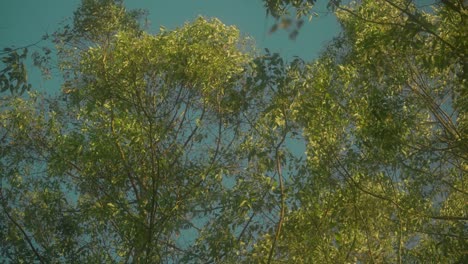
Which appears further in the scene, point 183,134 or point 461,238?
point 183,134

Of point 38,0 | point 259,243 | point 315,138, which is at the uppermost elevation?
point 38,0

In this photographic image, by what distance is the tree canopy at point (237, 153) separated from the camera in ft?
22.8

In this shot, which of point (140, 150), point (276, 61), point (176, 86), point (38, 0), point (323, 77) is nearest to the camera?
point (276, 61)

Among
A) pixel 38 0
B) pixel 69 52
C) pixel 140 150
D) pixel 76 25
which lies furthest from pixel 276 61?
pixel 38 0

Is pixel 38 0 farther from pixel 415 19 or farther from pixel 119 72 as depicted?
pixel 415 19

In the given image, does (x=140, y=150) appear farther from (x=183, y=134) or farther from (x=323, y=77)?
(x=323, y=77)

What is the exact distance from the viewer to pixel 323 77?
6910 mm

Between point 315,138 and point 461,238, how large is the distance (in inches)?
73.1

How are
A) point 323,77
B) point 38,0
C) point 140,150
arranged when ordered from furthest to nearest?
point 38,0 < point 140,150 < point 323,77

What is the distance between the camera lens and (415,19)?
5.16m

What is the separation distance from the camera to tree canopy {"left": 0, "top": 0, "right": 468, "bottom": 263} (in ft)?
22.8

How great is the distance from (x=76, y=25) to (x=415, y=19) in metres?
5.21

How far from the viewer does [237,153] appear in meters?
8.67

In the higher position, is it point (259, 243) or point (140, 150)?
point (140, 150)
